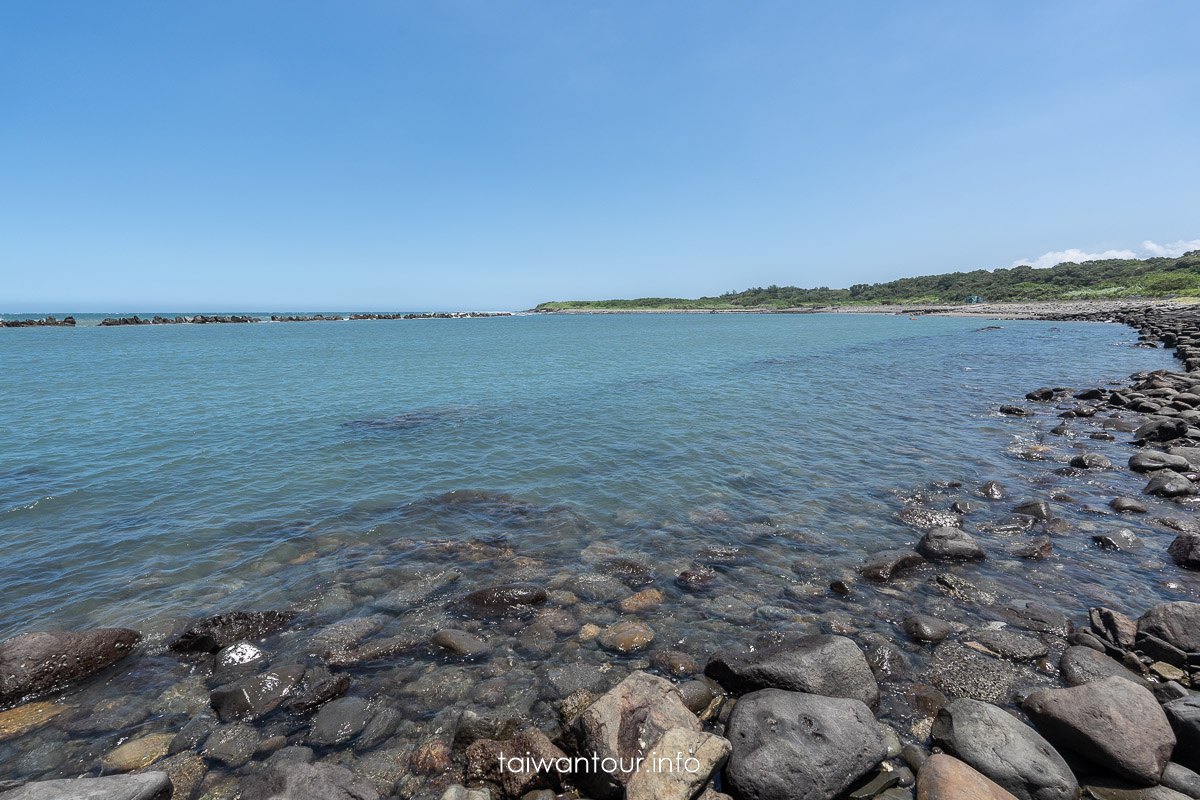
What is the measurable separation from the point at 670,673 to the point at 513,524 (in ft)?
21.8

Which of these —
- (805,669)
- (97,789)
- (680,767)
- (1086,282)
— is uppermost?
(1086,282)

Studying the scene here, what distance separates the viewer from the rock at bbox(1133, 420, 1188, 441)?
1756 centimetres

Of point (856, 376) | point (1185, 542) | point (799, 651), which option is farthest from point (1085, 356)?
point (799, 651)

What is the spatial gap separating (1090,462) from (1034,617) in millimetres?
10840

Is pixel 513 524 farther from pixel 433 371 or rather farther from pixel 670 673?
pixel 433 371

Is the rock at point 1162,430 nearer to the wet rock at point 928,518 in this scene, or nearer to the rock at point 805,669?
the wet rock at point 928,518

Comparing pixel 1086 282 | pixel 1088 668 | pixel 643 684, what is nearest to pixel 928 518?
pixel 1088 668

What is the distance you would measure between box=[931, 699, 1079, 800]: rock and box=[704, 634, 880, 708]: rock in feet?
3.01

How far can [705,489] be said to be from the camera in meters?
15.3

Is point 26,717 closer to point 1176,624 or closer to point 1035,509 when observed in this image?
point 1176,624

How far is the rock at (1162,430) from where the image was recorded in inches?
691

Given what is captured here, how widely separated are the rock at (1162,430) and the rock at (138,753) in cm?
2779

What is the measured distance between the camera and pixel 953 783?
5.10 metres

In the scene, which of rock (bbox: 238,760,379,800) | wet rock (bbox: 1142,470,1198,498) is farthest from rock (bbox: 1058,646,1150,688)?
wet rock (bbox: 1142,470,1198,498)
